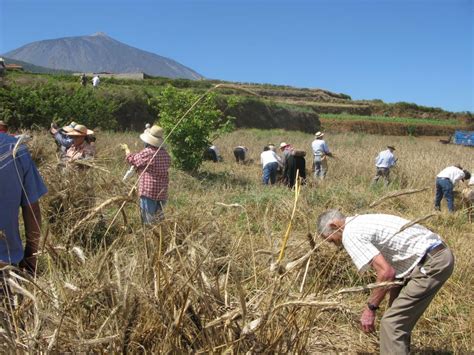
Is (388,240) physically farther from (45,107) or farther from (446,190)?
(45,107)

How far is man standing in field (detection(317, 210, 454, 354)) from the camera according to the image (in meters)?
3.06

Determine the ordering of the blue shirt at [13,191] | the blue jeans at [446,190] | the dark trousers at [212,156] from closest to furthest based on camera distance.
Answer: the blue shirt at [13,191], the blue jeans at [446,190], the dark trousers at [212,156]

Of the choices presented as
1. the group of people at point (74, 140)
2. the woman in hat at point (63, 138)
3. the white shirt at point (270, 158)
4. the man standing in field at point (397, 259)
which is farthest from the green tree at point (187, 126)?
the man standing in field at point (397, 259)

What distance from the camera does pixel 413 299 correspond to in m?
3.09

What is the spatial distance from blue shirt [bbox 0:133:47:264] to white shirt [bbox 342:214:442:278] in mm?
1851

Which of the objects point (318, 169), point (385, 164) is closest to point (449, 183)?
point (385, 164)

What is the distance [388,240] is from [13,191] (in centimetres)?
218

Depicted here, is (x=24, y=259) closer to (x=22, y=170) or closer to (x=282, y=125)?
(x=22, y=170)

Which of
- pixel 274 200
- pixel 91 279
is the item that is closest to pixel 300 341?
pixel 91 279

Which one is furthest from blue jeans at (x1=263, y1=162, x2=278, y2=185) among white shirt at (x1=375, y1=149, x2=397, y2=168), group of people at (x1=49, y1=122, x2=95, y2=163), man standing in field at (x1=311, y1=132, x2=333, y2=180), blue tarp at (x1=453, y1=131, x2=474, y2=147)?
blue tarp at (x1=453, y1=131, x2=474, y2=147)

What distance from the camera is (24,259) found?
2498 millimetres

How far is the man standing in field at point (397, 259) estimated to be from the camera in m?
3.06

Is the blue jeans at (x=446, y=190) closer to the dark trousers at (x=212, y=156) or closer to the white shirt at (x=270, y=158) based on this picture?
the white shirt at (x=270, y=158)

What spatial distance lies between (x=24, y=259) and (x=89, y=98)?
678 inches
